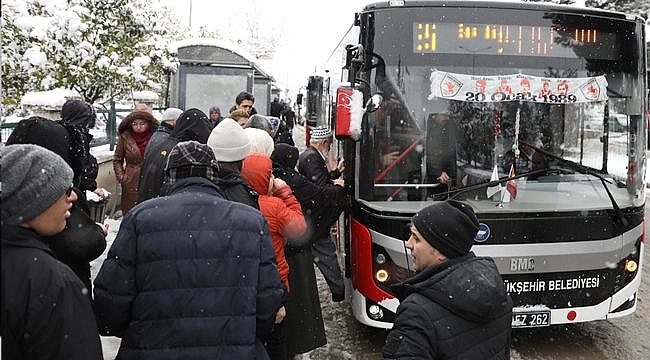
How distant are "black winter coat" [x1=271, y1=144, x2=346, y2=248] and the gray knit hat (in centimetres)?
249

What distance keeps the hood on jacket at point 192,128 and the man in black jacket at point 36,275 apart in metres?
2.95

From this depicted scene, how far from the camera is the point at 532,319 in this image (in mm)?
4902

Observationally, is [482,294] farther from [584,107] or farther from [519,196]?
[584,107]

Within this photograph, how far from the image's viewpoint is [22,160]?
188 centimetres

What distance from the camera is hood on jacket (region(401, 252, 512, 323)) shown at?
7.20 ft

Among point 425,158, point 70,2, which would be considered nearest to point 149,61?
point 70,2

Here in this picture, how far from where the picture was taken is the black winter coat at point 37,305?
69.7 inches

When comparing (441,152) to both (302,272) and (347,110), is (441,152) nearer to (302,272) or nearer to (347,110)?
(347,110)

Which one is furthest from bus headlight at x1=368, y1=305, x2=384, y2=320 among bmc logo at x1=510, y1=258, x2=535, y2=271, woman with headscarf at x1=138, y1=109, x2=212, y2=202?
woman with headscarf at x1=138, y1=109, x2=212, y2=202

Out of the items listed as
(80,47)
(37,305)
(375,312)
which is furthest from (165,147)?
(80,47)

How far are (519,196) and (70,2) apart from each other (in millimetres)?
9444

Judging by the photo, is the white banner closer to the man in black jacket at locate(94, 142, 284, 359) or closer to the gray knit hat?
the man in black jacket at locate(94, 142, 284, 359)

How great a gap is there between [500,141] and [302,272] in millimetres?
1969

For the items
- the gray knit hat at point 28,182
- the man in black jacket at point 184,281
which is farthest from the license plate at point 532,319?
the gray knit hat at point 28,182
